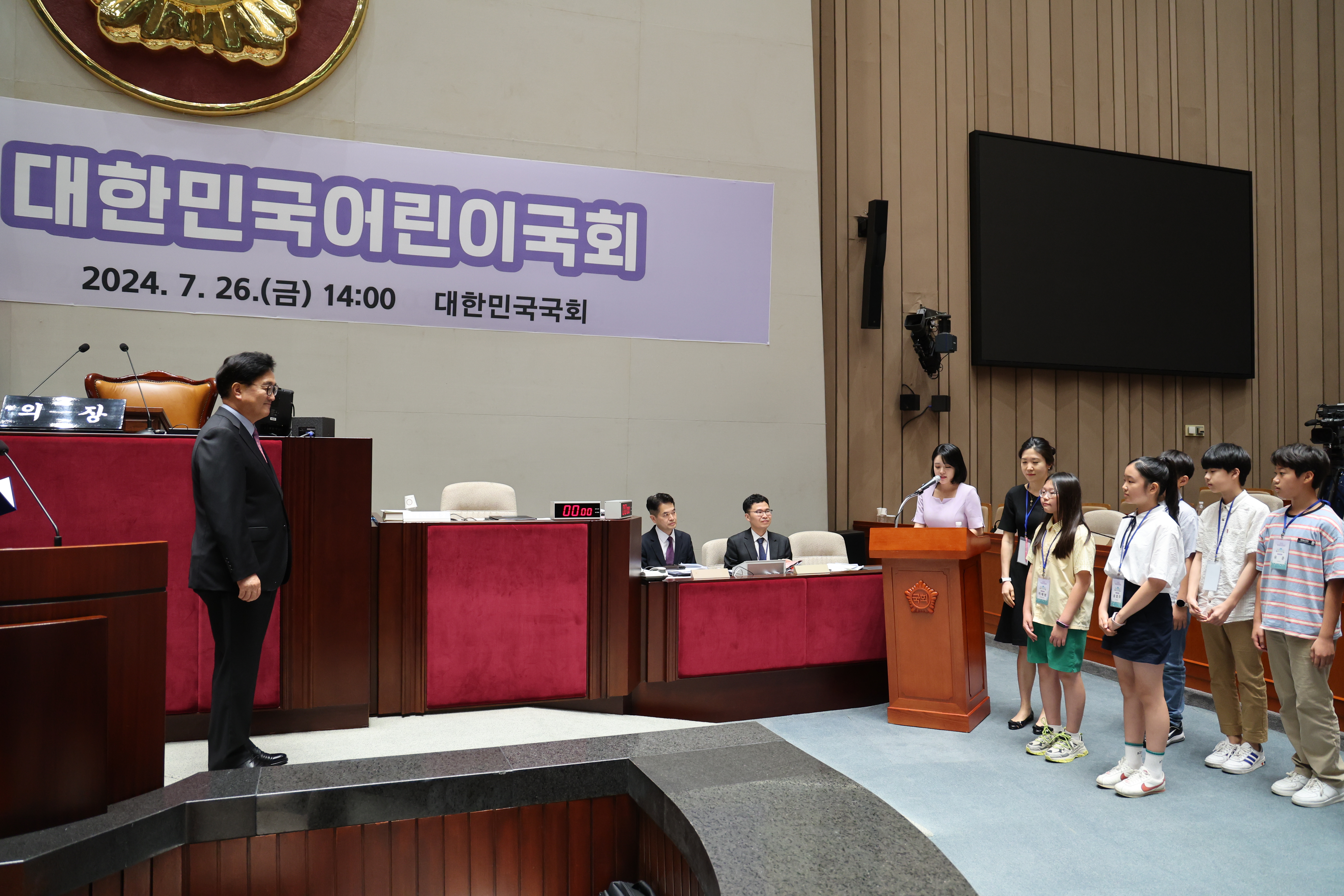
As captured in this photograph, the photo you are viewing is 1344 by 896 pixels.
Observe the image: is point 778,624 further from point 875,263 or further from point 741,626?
point 875,263

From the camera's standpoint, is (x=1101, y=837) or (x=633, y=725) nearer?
(x=1101, y=837)

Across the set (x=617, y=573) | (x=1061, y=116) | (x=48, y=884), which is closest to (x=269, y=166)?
(x=617, y=573)

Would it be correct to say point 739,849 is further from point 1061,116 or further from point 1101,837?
point 1061,116

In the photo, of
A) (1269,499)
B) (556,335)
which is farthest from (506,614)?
(1269,499)

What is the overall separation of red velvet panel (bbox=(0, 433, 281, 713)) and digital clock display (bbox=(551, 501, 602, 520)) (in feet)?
3.69

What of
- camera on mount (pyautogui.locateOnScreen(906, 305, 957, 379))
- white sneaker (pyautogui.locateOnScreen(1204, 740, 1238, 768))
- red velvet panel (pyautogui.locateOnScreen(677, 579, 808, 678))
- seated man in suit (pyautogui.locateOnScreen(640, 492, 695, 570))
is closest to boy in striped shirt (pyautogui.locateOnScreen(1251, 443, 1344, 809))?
white sneaker (pyautogui.locateOnScreen(1204, 740, 1238, 768))

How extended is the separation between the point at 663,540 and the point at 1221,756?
2730 mm

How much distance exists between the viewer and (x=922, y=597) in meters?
3.91

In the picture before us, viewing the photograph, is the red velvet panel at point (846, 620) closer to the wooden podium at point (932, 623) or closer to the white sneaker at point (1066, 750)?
the wooden podium at point (932, 623)

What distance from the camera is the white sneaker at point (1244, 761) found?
3373 millimetres

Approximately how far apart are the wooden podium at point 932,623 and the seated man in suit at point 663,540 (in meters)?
1.21

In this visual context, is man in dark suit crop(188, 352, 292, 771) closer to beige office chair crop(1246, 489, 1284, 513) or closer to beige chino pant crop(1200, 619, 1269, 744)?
beige chino pant crop(1200, 619, 1269, 744)

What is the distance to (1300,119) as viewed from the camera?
888 cm

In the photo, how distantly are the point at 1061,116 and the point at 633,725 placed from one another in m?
7.27
